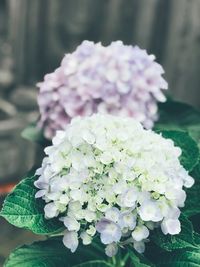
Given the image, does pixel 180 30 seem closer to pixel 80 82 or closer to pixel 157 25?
pixel 157 25

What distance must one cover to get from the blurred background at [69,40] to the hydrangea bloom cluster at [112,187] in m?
1.78

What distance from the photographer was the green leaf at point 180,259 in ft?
4.92

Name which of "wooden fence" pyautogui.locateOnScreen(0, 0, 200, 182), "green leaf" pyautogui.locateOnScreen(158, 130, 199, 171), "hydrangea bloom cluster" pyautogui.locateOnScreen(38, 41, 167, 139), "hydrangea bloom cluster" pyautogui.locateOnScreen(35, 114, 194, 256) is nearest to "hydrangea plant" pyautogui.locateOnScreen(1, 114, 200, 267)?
"hydrangea bloom cluster" pyautogui.locateOnScreen(35, 114, 194, 256)

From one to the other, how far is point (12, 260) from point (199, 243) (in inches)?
15.5

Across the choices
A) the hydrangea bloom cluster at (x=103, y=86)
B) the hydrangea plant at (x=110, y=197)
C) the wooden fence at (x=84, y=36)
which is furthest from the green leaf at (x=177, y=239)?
the wooden fence at (x=84, y=36)

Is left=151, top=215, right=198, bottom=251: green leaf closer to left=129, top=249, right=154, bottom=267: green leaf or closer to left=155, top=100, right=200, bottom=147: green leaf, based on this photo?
left=129, top=249, right=154, bottom=267: green leaf

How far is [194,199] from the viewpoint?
166 cm

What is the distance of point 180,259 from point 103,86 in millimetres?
616

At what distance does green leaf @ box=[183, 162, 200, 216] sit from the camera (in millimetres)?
1633

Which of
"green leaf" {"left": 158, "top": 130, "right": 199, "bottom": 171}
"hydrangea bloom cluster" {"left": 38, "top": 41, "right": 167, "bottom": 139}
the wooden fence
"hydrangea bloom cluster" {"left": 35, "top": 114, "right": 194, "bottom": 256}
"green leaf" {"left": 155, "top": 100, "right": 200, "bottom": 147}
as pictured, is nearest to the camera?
"hydrangea bloom cluster" {"left": 35, "top": 114, "right": 194, "bottom": 256}

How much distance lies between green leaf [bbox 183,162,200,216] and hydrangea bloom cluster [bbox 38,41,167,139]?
322 mm

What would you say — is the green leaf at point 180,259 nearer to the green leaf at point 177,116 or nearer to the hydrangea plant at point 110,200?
the hydrangea plant at point 110,200

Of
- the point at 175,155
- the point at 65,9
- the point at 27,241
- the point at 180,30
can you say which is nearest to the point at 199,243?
the point at 175,155

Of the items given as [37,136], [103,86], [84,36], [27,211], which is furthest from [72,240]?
[84,36]
